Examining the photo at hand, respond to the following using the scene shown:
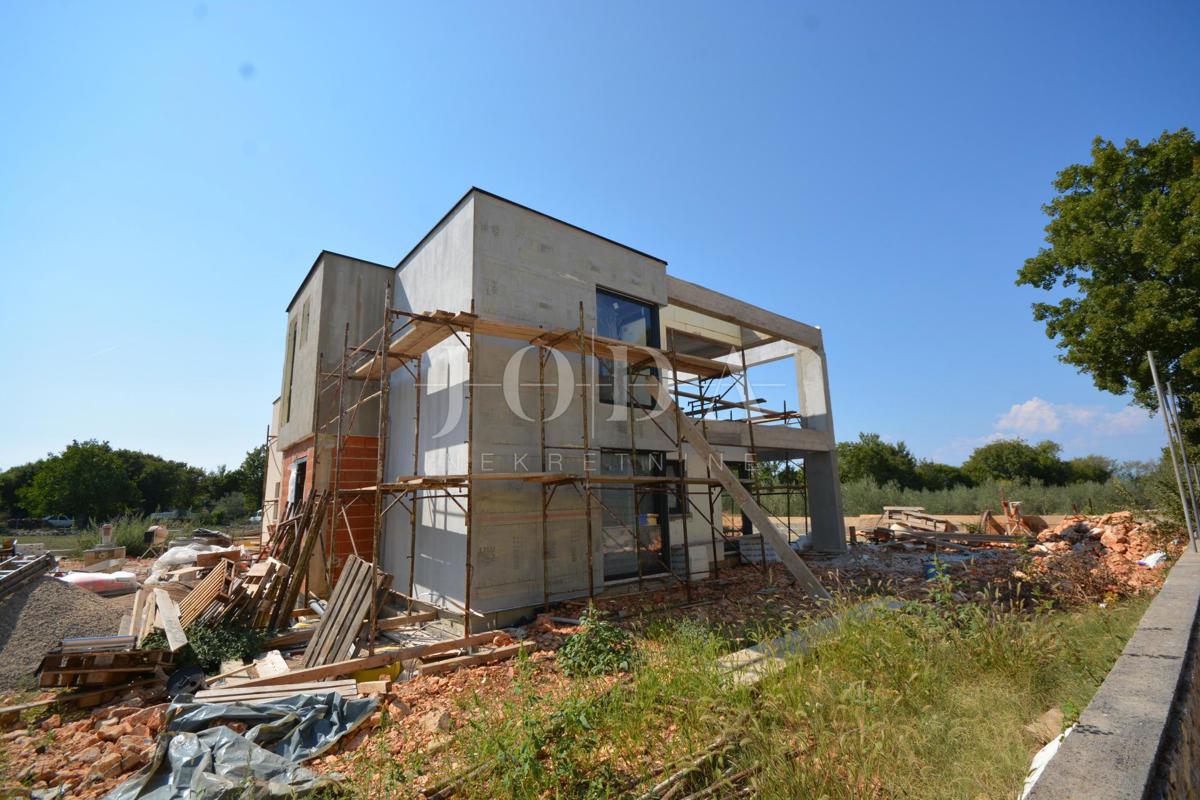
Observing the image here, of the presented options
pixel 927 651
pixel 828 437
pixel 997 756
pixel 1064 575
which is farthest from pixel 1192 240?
pixel 997 756

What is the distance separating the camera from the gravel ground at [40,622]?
6.67 m

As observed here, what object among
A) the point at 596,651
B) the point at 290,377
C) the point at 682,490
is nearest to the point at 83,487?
the point at 290,377

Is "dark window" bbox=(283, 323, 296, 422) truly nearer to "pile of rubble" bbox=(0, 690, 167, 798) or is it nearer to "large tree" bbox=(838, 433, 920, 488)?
"pile of rubble" bbox=(0, 690, 167, 798)

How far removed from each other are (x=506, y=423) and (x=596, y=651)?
4081mm

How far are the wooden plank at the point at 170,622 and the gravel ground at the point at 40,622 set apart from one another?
1.13 metres

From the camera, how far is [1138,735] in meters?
2.49

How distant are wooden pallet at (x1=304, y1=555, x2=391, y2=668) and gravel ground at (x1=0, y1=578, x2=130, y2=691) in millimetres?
3206

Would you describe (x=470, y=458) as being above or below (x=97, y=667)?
above

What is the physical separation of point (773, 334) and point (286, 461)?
13460 mm

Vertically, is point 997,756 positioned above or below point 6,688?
above

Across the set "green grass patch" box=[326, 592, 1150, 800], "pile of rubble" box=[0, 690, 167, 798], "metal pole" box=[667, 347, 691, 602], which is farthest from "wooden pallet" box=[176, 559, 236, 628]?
"metal pole" box=[667, 347, 691, 602]

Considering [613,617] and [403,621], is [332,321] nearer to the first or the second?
[403,621]

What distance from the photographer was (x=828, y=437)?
51.2 ft

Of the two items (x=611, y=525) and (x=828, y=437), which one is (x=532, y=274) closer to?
(x=611, y=525)
